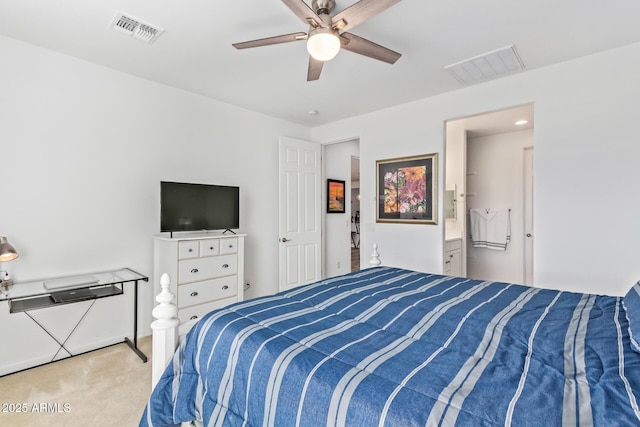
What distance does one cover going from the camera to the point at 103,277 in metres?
2.71

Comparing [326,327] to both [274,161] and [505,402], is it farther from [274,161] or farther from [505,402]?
[274,161]

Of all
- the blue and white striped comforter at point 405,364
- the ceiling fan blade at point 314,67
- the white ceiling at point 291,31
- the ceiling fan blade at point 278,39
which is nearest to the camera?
the blue and white striped comforter at point 405,364

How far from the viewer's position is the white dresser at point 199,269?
3012 millimetres

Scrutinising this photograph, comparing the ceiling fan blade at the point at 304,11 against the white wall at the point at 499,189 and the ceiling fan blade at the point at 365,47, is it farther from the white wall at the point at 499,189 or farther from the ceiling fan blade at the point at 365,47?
the white wall at the point at 499,189

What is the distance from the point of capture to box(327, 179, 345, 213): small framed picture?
5117 mm

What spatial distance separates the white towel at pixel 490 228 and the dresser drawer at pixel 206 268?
3805 millimetres

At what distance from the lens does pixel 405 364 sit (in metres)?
1.03

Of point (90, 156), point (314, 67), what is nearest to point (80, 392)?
point (90, 156)

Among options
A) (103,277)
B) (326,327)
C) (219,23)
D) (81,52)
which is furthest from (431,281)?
(81,52)

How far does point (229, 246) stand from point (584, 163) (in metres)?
3.38

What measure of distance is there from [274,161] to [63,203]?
2363 millimetres

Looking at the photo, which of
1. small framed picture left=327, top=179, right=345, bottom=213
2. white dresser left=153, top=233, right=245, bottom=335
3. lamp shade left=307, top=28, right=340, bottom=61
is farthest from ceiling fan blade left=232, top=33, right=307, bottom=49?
small framed picture left=327, top=179, right=345, bottom=213

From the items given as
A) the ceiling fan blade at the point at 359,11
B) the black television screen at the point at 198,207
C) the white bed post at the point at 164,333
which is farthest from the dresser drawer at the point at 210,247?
the ceiling fan blade at the point at 359,11

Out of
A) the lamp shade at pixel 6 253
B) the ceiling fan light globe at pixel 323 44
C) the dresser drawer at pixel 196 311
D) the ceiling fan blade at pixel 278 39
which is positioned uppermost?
the ceiling fan blade at pixel 278 39
